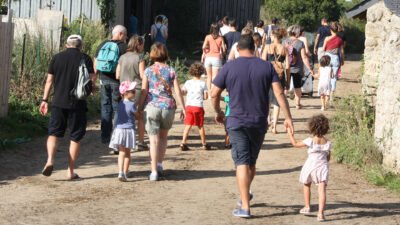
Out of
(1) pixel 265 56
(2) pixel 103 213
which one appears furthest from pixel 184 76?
(2) pixel 103 213

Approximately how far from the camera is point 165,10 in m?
30.3

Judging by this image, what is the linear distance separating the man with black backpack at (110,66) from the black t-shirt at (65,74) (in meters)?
1.78

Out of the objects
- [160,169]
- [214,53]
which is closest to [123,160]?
[160,169]

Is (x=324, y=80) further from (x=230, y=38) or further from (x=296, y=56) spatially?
(x=230, y=38)

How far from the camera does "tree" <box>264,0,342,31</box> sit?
32.8 metres

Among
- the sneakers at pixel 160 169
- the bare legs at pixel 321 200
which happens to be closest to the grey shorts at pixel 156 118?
the sneakers at pixel 160 169

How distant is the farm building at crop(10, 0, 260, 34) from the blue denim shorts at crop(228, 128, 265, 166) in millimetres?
15482

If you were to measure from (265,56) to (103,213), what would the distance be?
686 cm

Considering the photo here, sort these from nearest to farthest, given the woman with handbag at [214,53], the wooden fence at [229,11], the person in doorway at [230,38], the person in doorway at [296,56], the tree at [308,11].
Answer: the person in doorway at [296,56], the woman with handbag at [214,53], the person in doorway at [230,38], the wooden fence at [229,11], the tree at [308,11]

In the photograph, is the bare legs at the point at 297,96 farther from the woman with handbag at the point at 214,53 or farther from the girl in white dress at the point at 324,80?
the woman with handbag at the point at 214,53

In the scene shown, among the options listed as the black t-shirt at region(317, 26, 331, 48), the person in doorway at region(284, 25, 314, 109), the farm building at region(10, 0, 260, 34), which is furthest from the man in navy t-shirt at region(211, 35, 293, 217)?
the farm building at region(10, 0, 260, 34)

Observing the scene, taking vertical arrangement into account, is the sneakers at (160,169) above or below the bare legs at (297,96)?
below

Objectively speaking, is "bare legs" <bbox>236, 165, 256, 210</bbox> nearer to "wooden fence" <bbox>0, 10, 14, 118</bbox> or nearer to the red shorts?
the red shorts

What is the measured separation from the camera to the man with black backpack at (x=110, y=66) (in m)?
12.6
